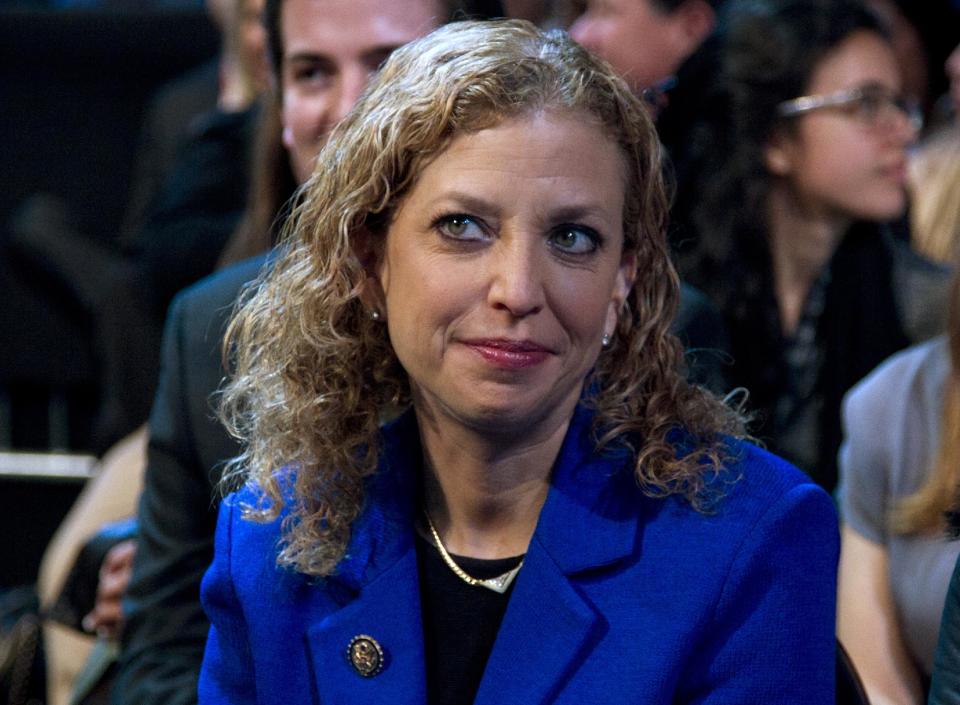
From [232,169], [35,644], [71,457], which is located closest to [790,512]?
[35,644]

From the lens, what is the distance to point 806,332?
3141 mm

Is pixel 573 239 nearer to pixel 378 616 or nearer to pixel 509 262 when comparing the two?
pixel 509 262

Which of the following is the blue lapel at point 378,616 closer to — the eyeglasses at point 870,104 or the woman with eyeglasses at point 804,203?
the woman with eyeglasses at point 804,203

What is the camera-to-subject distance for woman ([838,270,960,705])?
7.09 feet

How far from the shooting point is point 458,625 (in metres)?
1.67

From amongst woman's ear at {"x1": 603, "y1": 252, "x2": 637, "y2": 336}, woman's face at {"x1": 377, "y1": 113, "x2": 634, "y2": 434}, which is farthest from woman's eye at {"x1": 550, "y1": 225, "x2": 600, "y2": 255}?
woman's ear at {"x1": 603, "y1": 252, "x2": 637, "y2": 336}

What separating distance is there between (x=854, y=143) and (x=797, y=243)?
0.24 m

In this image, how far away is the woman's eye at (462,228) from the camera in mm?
1513

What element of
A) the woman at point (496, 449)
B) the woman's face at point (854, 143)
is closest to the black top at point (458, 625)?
the woman at point (496, 449)

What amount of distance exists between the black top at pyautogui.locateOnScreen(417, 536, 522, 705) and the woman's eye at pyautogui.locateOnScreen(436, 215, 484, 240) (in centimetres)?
38

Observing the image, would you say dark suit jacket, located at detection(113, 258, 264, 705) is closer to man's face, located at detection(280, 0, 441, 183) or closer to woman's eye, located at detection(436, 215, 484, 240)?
man's face, located at detection(280, 0, 441, 183)

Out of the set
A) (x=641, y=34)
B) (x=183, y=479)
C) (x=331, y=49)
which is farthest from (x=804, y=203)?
(x=183, y=479)

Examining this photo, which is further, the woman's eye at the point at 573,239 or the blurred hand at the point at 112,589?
the blurred hand at the point at 112,589

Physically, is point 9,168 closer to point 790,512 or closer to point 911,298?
point 911,298
